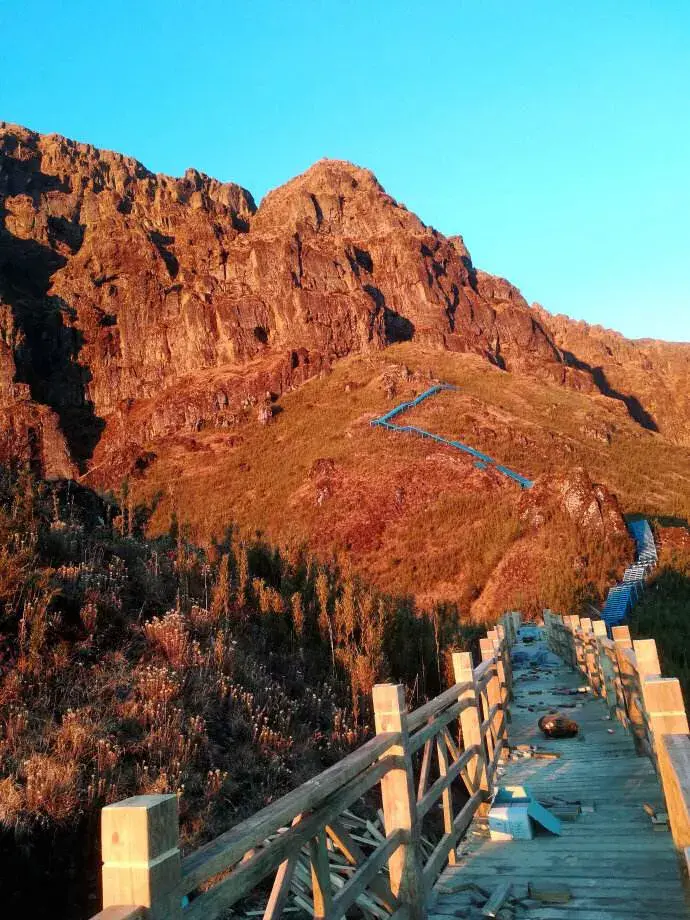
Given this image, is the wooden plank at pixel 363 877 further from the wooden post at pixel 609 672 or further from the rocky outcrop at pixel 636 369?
the rocky outcrop at pixel 636 369

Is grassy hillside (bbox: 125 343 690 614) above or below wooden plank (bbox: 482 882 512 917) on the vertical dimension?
above

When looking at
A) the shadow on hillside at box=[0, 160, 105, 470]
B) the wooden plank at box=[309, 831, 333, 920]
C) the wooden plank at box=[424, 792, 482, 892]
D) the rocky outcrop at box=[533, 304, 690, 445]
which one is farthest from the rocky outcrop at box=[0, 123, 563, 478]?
the wooden plank at box=[309, 831, 333, 920]

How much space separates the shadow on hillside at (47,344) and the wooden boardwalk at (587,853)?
55291 millimetres

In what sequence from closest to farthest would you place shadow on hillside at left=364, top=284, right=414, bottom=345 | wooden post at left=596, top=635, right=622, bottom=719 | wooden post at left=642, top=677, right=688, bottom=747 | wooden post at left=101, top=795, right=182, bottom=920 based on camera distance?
wooden post at left=101, top=795, right=182, bottom=920 → wooden post at left=642, top=677, right=688, bottom=747 → wooden post at left=596, top=635, right=622, bottom=719 → shadow on hillside at left=364, top=284, right=414, bottom=345

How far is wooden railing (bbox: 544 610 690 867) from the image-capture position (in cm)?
316

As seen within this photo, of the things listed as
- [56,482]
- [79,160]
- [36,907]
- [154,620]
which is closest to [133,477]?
[56,482]

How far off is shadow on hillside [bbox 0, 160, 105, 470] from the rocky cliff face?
19 cm

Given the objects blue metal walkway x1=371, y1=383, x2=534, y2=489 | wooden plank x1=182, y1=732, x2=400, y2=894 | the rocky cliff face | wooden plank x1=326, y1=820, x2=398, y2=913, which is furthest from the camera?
the rocky cliff face

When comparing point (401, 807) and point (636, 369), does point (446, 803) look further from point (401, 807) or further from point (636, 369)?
point (636, 369)

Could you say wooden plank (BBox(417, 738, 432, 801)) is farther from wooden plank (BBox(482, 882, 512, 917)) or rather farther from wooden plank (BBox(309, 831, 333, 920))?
wooden plank (BBox(309, 831, 333, 920))

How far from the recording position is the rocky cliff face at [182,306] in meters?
58.8

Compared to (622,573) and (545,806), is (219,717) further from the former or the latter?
(622,573)

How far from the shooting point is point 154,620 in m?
6.52

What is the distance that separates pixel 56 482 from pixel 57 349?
61.5 metres
